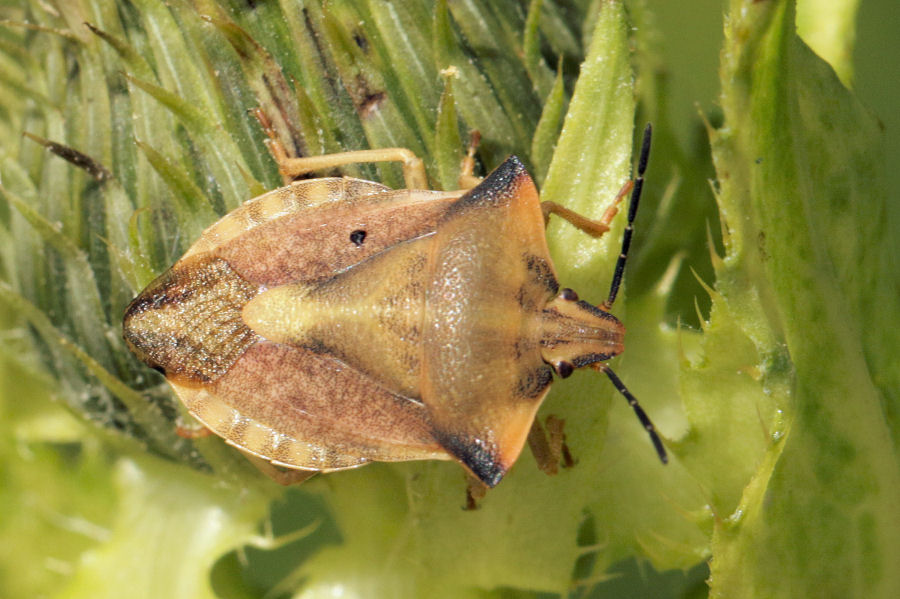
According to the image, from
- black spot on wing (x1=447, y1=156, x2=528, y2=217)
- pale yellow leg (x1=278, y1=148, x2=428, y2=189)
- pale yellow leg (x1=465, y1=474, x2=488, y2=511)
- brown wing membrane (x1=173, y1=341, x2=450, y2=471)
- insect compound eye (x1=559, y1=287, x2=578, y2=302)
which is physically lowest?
pale yellow leg (x1=465, y1=474, x2=488, y2=511)

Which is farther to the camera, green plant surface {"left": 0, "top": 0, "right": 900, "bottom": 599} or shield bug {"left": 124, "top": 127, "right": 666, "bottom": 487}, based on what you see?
shield bug {"left": 124, "top": 127, "right": 666, "bottom": 487}

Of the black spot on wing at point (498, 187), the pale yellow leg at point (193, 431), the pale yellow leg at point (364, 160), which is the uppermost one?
the pale yellow leg at point (364, 160)

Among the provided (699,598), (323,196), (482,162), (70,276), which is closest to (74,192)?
(70,276)

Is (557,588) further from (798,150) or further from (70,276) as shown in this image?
(70,276)

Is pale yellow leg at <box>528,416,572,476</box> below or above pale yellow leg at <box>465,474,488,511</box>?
above

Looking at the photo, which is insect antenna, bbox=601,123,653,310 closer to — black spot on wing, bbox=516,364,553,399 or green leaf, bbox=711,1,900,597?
black spot on wing, bbox=516,364,553,399

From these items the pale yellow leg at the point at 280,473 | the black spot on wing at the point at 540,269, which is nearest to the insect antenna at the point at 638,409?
the black spot on wing at the point at 540,269

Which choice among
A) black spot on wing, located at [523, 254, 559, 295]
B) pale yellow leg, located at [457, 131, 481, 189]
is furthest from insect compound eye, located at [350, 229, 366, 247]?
black spot on wing, located at [523, 254, 559, 295]

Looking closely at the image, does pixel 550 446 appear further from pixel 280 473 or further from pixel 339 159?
pixel 339 159

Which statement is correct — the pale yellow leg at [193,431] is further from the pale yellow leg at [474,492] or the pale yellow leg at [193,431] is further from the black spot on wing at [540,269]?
the black spot on wing at [540,269]
